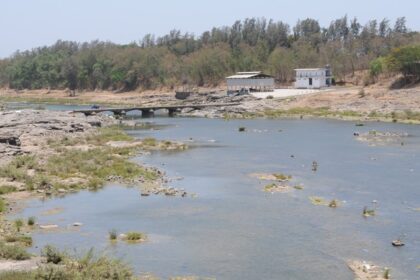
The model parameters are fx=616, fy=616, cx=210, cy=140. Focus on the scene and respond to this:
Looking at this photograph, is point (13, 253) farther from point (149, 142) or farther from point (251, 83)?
point (251, 83)

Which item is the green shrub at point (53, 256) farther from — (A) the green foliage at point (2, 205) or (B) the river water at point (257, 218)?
(A) the green foliage at point (2, 205)

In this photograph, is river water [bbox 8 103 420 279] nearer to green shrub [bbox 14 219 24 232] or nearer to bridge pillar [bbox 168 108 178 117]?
green shrub [bbox 14 219 24 232]

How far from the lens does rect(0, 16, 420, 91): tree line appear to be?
14575 cm

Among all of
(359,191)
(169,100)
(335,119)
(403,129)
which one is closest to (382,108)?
(335,119)

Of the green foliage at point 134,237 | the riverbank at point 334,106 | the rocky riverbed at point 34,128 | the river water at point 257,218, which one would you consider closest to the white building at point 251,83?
the riverbank at point 334,106

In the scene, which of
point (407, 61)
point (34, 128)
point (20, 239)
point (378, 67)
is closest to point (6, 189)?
point (20, 239)

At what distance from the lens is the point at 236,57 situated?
529 ft

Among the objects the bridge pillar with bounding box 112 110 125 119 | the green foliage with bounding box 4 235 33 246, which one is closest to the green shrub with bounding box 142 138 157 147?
the green foliage with bounding box 4 235 33 246

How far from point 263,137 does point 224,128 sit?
527 inches

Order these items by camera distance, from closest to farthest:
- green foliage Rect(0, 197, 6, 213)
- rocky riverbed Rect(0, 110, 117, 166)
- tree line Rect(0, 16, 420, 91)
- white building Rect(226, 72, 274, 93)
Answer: green foliage Rect(0, 197, 6, 213), rocky riverbed Rect(0, 110, 117, 166), white building Rect(226, 72, 274, 93), tree line Rect(0, 16, 420, 91)

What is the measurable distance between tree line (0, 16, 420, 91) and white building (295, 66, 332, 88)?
368 inches

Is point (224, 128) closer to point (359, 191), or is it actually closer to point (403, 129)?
point (403, 129)

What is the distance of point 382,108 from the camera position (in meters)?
97.8

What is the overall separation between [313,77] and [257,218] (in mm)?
98395
